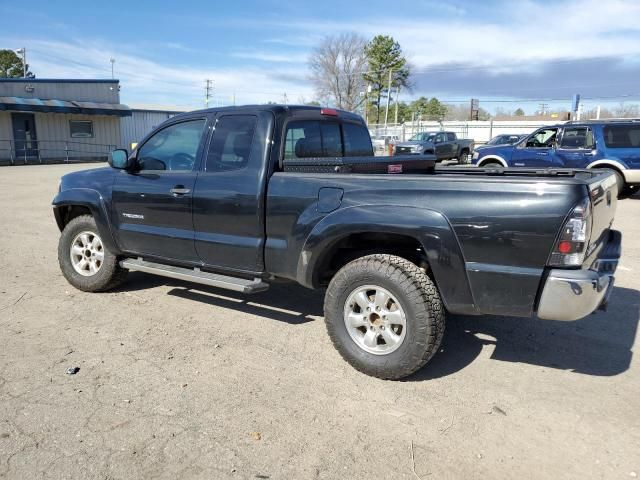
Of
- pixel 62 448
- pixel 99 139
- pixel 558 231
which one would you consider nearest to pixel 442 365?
pixel 558 231

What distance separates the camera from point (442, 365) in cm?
398

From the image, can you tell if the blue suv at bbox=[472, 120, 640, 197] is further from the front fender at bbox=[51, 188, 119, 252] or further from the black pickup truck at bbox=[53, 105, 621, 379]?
the front fender at bbox=[51, 188, 119, 252]

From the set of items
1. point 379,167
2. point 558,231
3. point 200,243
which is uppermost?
point 379,167

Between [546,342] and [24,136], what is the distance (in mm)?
30433

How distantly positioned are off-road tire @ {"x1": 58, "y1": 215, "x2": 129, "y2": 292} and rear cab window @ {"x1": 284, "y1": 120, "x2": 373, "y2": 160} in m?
2.31

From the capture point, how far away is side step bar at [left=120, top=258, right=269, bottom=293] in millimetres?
4371

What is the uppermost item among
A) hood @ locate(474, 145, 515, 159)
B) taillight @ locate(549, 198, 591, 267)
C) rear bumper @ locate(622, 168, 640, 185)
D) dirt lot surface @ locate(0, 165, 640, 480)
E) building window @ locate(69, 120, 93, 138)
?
building window @ locate(69, 120, 93, 138)

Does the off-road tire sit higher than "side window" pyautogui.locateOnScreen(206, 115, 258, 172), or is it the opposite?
"side window" pyautogui.locateOnScreen(206, 115, 258, 172)

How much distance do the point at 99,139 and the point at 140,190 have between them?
3013 centimetres

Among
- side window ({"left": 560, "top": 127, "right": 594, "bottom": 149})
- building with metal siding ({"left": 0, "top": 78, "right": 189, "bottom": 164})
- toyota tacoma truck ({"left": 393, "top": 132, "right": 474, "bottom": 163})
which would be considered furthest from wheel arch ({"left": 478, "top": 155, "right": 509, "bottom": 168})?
building with metal siding ({"left": 0, "top": 78, "right": 189, "bottom": 164})

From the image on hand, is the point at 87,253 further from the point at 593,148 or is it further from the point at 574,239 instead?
Result: the point at 593,148

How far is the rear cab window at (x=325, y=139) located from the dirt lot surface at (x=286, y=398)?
1.52 meters

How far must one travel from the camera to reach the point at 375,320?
3.78 metres

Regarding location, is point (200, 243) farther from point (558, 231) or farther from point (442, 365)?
point (558, 231)
